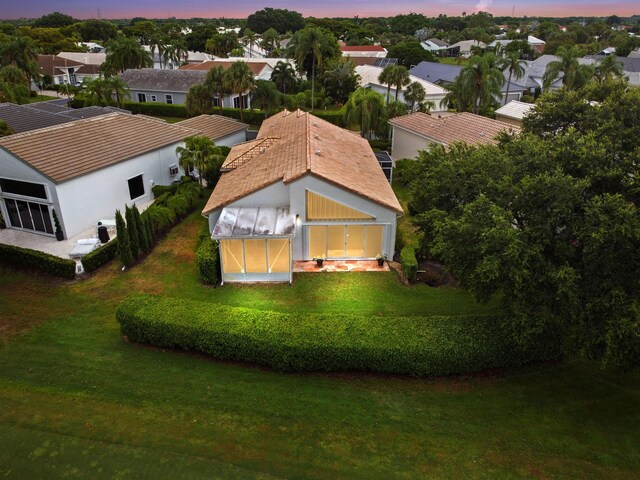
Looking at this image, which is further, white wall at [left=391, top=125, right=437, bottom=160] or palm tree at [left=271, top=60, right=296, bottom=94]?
palm tree at [left=271, top=60, right=296, bottom=94]

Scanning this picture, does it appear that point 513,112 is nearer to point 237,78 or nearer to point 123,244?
point 237,78

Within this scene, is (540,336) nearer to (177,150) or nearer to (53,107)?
(177,150)

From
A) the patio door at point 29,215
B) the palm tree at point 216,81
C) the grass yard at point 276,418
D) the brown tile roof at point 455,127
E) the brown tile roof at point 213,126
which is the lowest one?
the grass yard at point 276,418

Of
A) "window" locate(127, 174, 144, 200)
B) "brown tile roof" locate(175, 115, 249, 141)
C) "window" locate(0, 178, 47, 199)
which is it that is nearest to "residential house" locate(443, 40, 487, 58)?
"brown tile roof" locate(175, 115, 249, 141)

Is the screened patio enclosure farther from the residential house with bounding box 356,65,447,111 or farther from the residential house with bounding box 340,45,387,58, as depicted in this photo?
the residential house with bounding box 340,45,387,58

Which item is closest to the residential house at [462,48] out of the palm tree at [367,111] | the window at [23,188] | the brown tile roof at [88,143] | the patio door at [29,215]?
the palm tree at [367,111]

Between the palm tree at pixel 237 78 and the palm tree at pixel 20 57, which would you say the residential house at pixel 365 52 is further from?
the palm tree at pixel 237 78
